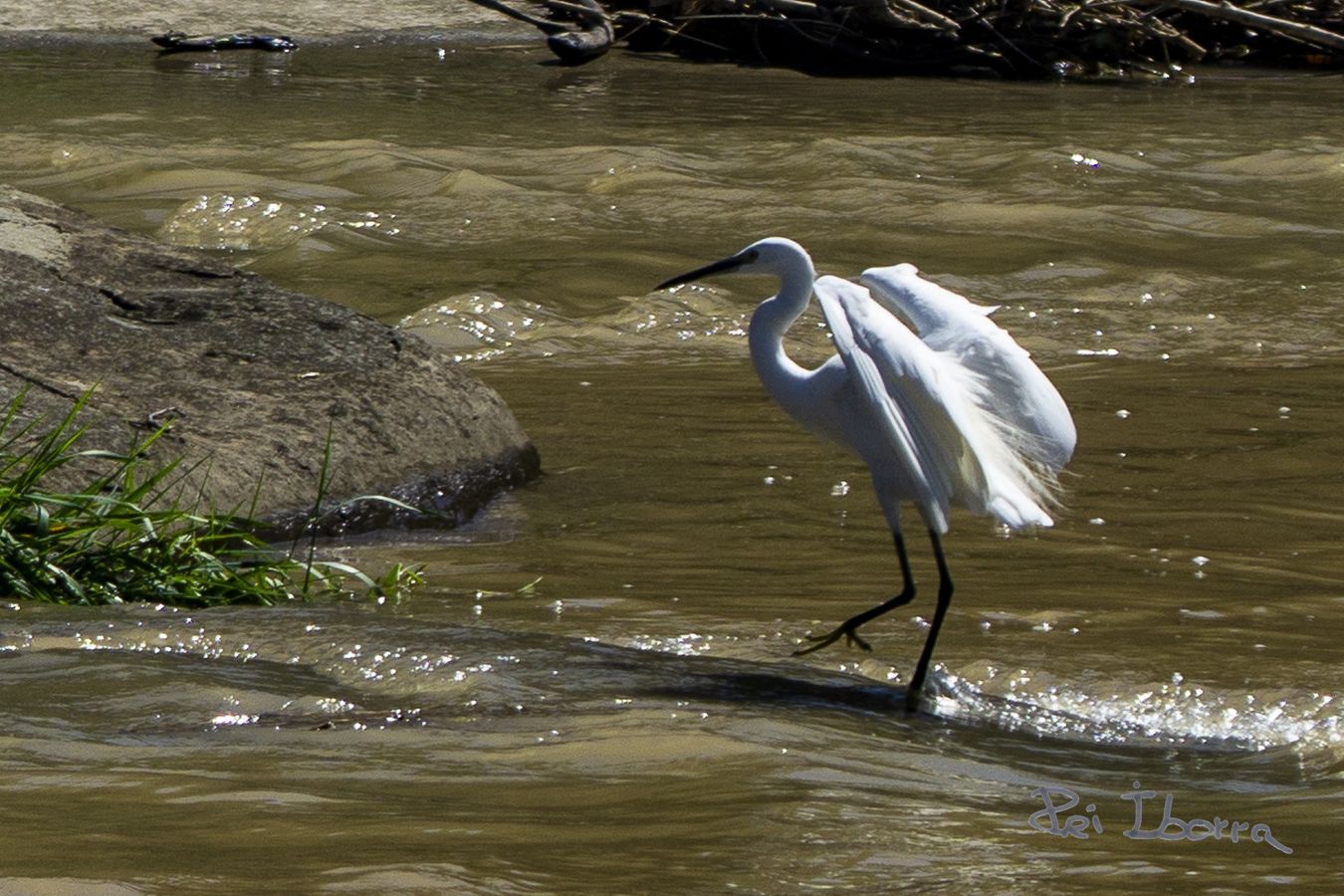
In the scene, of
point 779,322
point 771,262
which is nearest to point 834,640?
point 779,322

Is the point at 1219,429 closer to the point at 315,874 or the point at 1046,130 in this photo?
the point at 315,874

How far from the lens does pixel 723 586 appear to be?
5.46 meters

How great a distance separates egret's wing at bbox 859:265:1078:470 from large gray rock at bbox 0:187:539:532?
6.61ft

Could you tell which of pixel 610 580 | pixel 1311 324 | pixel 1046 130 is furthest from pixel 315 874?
pixel 1046 130

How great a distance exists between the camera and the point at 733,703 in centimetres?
400

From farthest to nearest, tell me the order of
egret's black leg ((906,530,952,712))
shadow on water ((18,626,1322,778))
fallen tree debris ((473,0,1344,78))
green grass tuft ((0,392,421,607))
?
1. fallen tree debris ((473,0,1344,78))
2. green grass tuft ((0,392,421,607))
3. egret's black leg ((906,530,952,712))
4. shadow on water ((18,626,1322,778))

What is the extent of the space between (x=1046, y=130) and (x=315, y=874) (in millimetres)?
12796

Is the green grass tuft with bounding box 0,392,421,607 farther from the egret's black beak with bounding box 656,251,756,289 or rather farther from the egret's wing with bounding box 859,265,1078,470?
the egret's wing with bounding box 859,265,1078,470

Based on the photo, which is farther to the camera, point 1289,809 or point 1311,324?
point 1311,324

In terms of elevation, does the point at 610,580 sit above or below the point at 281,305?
below

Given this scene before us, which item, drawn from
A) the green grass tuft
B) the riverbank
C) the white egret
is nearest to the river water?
the green grass tuft

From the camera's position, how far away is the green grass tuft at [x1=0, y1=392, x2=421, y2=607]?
4.93 m

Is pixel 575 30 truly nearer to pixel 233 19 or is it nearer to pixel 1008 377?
pixel 233 19

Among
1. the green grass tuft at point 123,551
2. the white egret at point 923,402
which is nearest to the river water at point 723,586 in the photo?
the green grass tuft at point 123,551
